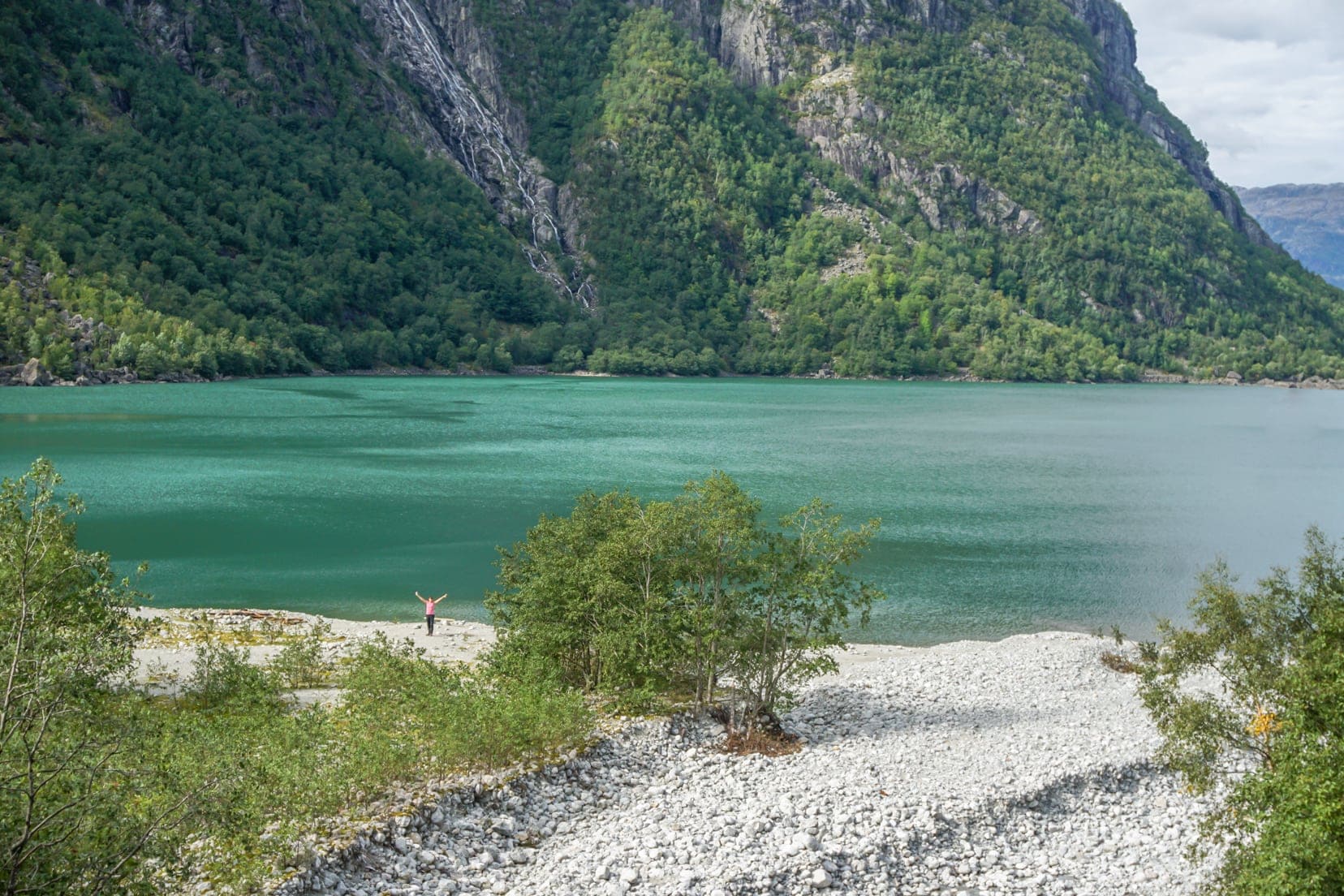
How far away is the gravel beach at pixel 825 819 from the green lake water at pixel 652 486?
14.4 metres

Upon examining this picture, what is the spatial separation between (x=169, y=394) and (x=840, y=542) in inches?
4591

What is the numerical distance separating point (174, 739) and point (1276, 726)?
18706mm

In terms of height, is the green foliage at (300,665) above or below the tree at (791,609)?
below

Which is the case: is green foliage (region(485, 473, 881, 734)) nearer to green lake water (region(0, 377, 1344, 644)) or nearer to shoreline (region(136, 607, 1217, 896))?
shoreline (region(136, 607, 1217, 896))

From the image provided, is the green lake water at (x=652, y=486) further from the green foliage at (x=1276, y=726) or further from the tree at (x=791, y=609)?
the green foliage at (x=1276, y=726)

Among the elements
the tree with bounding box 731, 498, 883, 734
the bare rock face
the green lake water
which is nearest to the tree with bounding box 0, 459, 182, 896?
the tree with bounding box 731, 498, 883, 734

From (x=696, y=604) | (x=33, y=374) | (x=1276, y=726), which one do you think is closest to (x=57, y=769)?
(x=696, y=604)

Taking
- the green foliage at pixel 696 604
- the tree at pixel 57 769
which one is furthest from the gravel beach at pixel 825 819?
the tree at pixel 57 769

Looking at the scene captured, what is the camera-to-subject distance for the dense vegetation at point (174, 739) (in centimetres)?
1157

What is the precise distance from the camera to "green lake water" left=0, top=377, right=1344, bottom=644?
44938mm

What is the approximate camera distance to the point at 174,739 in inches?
656

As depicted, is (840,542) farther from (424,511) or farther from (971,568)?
(424,511)

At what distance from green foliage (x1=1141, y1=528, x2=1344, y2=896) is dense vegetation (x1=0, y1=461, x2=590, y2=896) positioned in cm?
1179

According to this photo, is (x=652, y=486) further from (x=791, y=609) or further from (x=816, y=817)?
(x=816, y=817)
